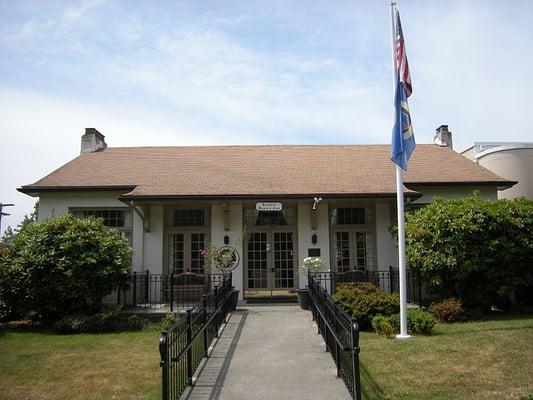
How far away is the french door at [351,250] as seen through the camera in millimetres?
15109

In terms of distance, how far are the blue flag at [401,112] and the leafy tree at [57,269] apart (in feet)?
24.7

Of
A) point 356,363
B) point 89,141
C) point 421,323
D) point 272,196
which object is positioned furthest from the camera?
point 89,141

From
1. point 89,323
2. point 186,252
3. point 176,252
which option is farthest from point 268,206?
point 89,323

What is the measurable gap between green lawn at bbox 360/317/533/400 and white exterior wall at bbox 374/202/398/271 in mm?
5018

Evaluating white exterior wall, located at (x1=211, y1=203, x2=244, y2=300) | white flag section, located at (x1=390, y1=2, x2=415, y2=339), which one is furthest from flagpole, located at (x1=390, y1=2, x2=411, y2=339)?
white exterior wall, located at (x1=211, y1=203, x2=244, y2=300)

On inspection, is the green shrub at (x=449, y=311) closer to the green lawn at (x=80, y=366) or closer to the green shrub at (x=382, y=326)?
the green shrub at (x=382, y=326)

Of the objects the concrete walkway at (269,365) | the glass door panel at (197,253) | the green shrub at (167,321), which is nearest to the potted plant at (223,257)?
the glass door panel at (197,253)

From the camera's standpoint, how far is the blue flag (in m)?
→ 9.53

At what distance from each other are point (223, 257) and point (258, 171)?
3619 millimetres

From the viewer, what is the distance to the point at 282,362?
7.70m

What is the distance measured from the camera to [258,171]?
16.4 m

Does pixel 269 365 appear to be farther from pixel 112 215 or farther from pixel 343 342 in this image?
pixel 112 215

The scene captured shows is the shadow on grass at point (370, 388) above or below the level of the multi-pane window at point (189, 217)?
below

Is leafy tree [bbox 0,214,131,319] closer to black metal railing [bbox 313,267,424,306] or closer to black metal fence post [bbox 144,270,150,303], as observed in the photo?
black metal fence post [bbox 144,270,150,303]
